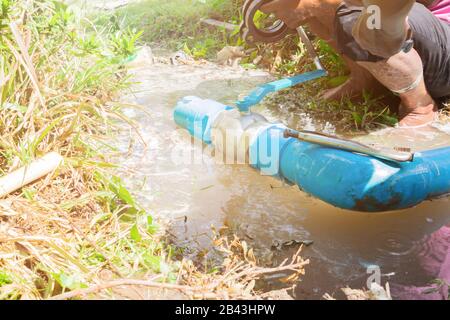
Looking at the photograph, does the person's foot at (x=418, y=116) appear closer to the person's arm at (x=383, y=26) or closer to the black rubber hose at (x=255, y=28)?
the person's arm at (x=383, y=26)

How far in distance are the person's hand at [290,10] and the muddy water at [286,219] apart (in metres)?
0.78

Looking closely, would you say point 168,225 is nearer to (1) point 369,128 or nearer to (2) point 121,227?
(2) point 121,227

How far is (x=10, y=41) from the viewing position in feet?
9.01

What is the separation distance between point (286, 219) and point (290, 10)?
1.52 m

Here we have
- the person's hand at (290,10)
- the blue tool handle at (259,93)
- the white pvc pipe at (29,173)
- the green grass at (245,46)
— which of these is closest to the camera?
the white pvc pipe at (29,173)

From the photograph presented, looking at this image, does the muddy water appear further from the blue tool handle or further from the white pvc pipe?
the white pvc pipe

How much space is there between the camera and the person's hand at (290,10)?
323cm

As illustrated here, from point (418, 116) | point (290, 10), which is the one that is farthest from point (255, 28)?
point (418, 116)

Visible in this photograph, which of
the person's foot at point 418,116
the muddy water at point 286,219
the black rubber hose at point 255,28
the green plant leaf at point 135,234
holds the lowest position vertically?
the person's foot at point 418,116

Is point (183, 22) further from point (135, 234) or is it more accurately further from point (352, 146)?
point (135, 234)

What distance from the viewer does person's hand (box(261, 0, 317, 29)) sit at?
10.6 feet

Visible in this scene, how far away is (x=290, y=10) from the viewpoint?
332 cm

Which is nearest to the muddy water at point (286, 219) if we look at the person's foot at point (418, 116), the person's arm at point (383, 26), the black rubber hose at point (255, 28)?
the person's foot at point (418, 116)
